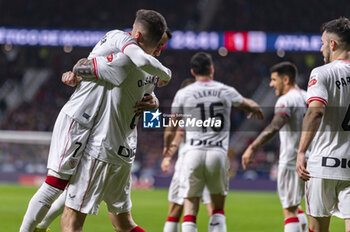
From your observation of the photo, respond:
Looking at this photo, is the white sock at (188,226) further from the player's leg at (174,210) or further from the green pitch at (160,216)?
the green pitch at (160,216)

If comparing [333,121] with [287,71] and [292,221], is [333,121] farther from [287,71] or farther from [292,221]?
[287,71]

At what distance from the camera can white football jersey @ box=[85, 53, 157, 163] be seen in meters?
4.13

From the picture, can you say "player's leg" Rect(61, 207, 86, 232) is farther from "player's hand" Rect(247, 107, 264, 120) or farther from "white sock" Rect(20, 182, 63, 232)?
"player's hand" Rect(247, 107, 264, 120)

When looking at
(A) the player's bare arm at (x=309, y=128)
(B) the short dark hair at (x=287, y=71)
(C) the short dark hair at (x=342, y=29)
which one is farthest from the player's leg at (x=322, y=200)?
(B) the short dark hair at (x=287, y=71)

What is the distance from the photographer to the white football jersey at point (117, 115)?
4.13m

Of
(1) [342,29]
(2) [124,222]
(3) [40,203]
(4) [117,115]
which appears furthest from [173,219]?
(1) [342,29]

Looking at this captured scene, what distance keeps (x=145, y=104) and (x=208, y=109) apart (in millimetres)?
2151

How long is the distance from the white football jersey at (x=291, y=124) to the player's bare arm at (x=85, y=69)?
3177 mm

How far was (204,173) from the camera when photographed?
20.7 feet

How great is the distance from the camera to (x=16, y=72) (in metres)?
29.2

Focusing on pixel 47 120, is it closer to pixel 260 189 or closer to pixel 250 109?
pixel 260 189

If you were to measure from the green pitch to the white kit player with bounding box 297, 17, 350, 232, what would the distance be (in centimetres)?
433

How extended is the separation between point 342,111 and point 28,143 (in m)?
17.2

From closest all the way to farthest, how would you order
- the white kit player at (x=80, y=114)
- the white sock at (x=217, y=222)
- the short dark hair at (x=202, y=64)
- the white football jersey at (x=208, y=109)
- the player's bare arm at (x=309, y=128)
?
the player's bare arm at (x=309, y=128) → the white kit player at (x=80, y=114) → the white sock at (x=217, y=222) → the white football jersey at (x=208, y=109) → the short dark hair at (x=202, y=64)
